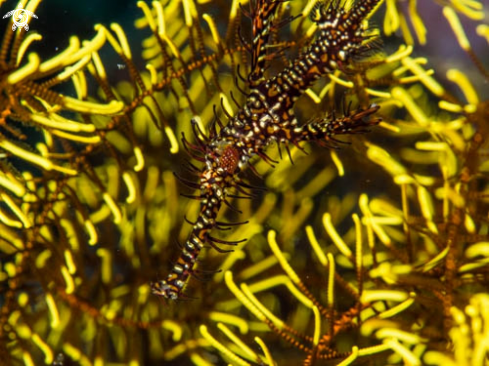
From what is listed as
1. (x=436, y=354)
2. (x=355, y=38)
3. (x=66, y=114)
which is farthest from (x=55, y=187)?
(x=436, y=354)

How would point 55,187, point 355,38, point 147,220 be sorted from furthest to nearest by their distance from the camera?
point 147,220 < point 55,187 < point 355,38

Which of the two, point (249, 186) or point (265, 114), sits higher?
point (265, 114)

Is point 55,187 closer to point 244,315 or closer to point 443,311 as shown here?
point 244,315

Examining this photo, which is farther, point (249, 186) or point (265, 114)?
point (249, 186)
